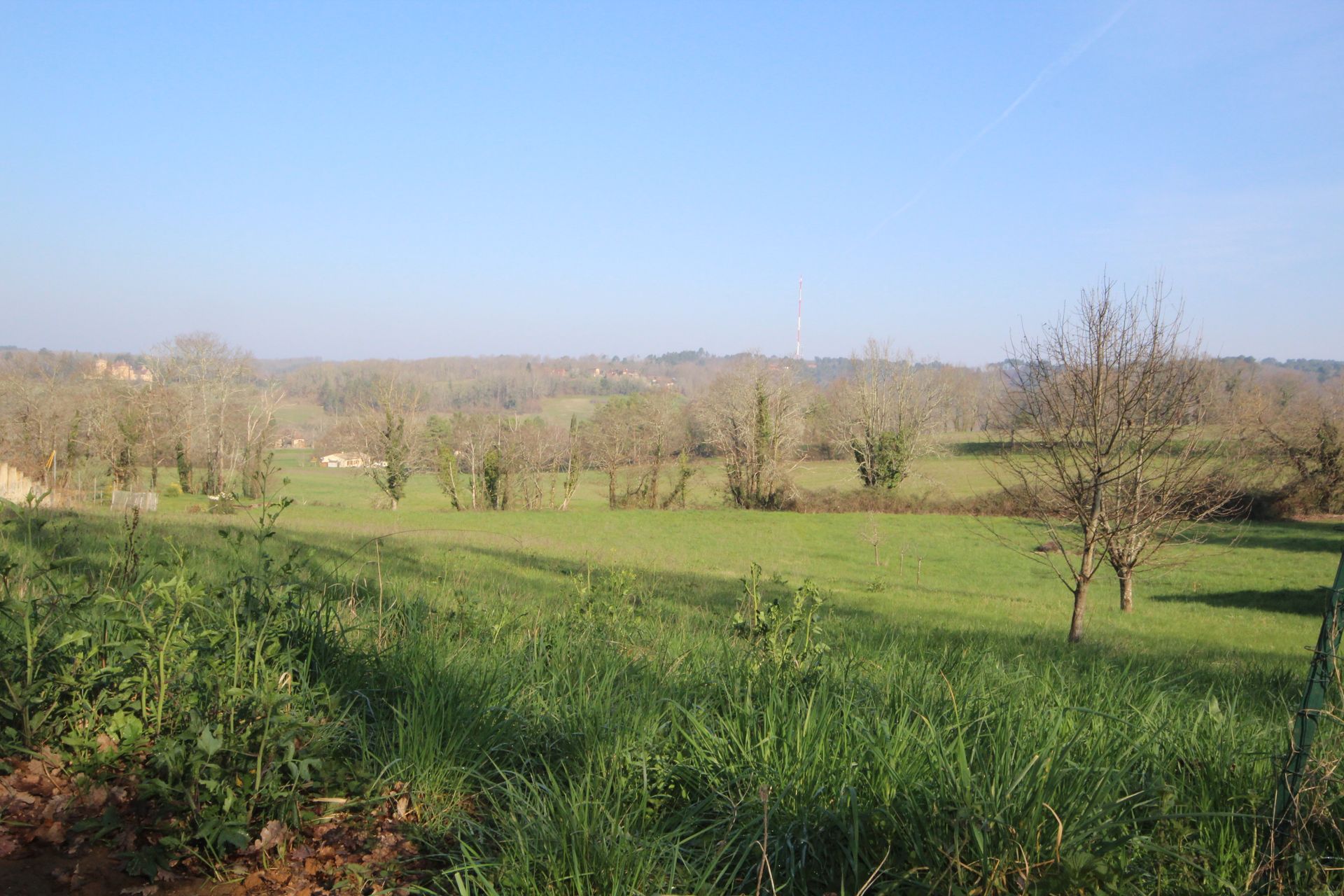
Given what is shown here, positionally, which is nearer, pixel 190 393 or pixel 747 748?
pixel 747 748

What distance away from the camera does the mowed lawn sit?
10930mm

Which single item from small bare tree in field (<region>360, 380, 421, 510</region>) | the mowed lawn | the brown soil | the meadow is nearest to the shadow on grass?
the mowed lawn

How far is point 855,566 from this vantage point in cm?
3030

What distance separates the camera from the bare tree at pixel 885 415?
4806 cm

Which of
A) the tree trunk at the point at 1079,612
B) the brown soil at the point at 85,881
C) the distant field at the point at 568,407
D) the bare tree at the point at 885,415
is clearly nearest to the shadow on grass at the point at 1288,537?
the bare tree at the point at 885,415

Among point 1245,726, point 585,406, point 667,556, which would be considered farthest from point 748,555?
point 585,406

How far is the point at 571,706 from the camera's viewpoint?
10.3 feet

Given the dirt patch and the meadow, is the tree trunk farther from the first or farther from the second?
the dirt patch

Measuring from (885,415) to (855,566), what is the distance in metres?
23.6

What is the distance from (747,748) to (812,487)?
49126mm

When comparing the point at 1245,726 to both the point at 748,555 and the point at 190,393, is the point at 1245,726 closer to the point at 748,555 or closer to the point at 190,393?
the point at 748,555

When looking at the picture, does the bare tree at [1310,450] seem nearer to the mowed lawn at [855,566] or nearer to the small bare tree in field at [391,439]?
the mowed lawn at [855,566]

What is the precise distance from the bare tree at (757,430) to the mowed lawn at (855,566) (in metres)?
2.50

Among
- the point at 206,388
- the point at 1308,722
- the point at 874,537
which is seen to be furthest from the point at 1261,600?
the point at 206,388
